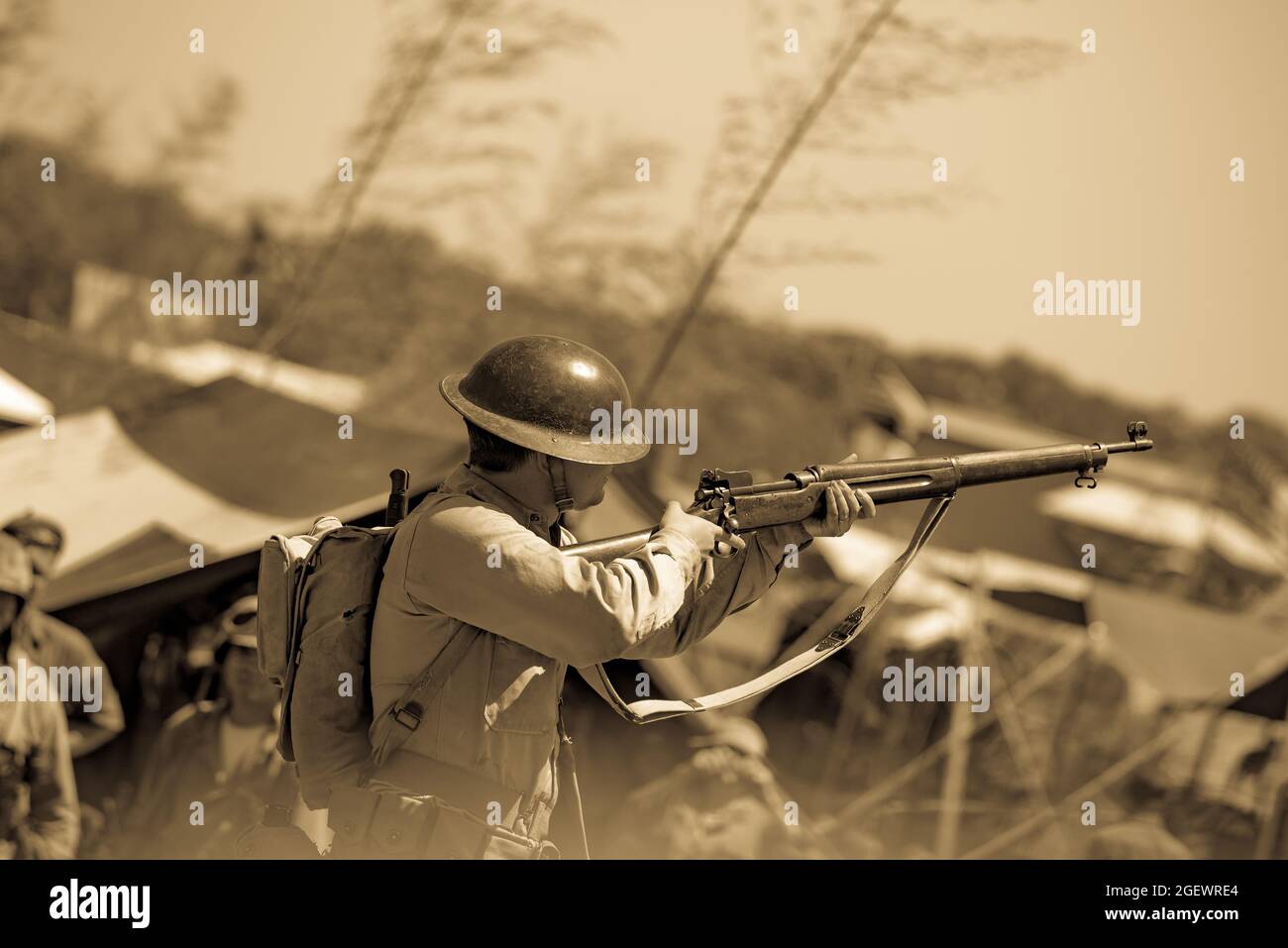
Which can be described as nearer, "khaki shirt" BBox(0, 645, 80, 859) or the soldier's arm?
"khaki shirt" BBox(0, 645, 80, 859)

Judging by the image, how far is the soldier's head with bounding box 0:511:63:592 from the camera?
5090 mm

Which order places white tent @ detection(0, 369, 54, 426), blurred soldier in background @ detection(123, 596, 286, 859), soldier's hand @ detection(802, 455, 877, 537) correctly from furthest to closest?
white tent @ detection(0, 369, 54, 426) < blurred soldier in background @ detection(123, 596, 286, 859) < soldier's hand @ detection(802, 455, 877, 537)

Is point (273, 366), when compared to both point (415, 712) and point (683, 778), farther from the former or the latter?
point (415, 712)

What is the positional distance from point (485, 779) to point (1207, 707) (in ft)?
23.3

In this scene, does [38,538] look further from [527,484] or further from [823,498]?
[823,498]

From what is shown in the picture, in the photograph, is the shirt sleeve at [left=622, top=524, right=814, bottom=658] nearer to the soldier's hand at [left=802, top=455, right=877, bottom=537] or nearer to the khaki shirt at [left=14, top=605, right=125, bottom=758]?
the soldier's hand at [left=802, top=455, right=877, bottom=537]

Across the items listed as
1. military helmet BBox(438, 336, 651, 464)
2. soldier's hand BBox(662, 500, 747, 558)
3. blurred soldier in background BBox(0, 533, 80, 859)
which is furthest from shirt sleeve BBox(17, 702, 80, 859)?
soldier's hand BBox(662, 500, 747, 558)

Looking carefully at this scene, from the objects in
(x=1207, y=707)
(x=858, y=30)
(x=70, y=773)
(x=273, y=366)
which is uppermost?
(x=858, y=30)

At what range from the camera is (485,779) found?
103 inches

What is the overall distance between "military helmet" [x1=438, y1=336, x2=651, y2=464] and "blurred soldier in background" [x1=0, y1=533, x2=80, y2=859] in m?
3.24

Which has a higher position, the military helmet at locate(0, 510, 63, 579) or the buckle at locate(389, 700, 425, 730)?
the buckle at locate(389, 700, 425, 730)

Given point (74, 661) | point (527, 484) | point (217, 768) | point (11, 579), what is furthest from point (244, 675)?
point (527, 484)

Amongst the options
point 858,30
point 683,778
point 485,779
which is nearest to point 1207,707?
point 683,778
